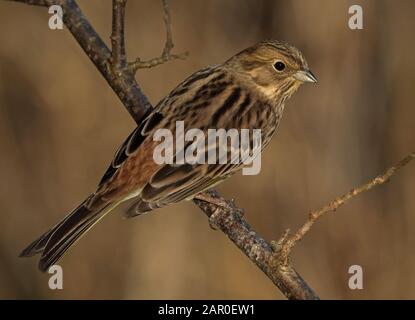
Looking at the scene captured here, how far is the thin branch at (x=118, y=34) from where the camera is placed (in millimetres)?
4781

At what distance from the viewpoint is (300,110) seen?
319 inches

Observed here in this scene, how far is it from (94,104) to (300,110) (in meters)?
1.97

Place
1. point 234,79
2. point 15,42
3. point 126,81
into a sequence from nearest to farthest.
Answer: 1. point 126,81
2. point 234,79
3. point 15,42

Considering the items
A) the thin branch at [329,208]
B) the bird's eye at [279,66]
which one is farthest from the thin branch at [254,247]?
the bird's eye at [279,66]

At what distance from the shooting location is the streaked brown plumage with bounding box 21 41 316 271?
4.92 meters

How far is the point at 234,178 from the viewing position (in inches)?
318

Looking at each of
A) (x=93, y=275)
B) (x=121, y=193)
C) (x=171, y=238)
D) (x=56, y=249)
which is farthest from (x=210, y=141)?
(x=93, y=275)

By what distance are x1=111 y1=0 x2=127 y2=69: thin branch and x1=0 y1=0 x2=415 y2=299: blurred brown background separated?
110 inches

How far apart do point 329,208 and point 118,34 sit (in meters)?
1.77

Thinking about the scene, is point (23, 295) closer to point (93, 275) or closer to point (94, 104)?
point (93, 275)

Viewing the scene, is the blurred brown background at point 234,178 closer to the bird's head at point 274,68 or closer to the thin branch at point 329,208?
the bird's head at point 274,68
